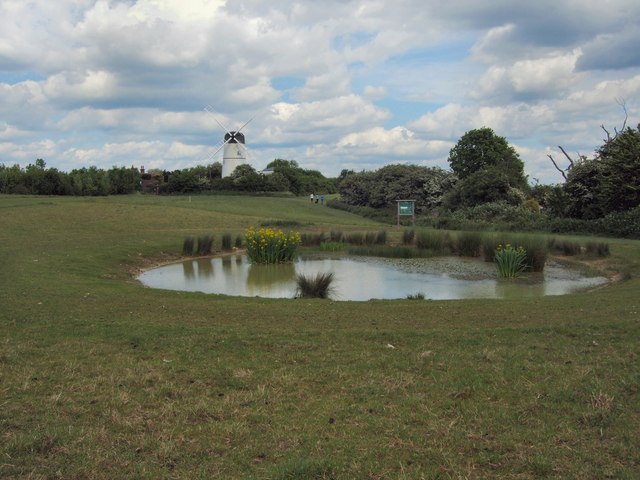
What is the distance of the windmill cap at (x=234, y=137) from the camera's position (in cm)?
8756

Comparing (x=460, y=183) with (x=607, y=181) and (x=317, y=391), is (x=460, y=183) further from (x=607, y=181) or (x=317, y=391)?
(x=317, y=391)

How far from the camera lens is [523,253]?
18547 mm

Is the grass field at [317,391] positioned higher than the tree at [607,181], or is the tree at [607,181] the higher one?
the tree at [607,181]

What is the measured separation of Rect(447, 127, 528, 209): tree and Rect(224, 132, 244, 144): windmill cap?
3624cm

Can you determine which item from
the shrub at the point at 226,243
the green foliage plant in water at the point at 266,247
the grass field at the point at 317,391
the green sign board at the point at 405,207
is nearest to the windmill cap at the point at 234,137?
the green sign board at the point at 405,207

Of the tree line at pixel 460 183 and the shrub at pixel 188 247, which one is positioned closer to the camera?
the shrub at pixel 188 247

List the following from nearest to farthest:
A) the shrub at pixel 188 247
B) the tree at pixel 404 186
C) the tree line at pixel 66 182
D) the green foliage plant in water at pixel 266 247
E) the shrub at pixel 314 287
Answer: the shrub at pixel 314 287 → the green foliage plant in water at pixel 266 247 → the shrub at pixel 188 247 → the tree at pixel 404 186 → the tree line at pixel 66 182

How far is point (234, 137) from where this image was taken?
287ft

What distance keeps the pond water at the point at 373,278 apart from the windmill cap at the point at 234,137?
66545mm

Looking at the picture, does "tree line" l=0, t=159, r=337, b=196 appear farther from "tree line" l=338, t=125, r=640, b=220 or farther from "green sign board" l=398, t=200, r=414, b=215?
"green sign board" l=398, t=200, r=414, b=215

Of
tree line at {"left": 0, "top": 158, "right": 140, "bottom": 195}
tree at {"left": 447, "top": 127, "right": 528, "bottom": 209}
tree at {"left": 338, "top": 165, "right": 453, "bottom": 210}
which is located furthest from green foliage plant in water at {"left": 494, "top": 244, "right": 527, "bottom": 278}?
tree line at {"left": 0, "top": 158, "right": 140, "bottom": 195}

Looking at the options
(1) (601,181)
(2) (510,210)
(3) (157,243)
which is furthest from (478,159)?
(3) (157,243)

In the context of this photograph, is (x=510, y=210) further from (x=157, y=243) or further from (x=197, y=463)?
(x=197, y=463)

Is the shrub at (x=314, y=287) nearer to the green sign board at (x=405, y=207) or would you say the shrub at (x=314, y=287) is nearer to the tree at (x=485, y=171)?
the green sign board at (x=405, y=207)
